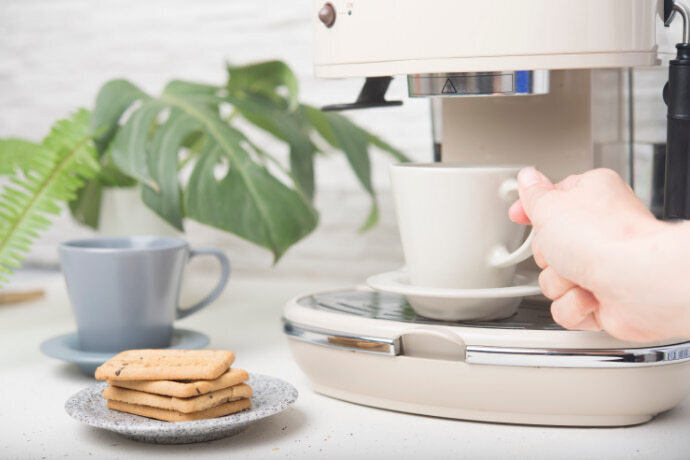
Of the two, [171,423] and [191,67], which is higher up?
[191,67]

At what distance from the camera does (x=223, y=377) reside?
534 mm

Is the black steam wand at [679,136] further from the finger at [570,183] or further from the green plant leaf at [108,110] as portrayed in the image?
the green plant leaf at [108,110]

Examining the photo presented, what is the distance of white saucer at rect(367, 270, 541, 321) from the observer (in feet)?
1.81

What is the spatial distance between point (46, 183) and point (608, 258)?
23.6 inches

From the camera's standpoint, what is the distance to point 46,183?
84 centimetres

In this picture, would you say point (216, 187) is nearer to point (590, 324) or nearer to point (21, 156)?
point (21, 156)

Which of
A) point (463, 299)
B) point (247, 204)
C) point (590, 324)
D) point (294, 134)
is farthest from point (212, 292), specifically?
point (590, 324)

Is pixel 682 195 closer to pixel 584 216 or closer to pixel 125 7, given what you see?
pixel 584 216

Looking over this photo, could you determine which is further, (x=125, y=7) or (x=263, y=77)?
(x=125, y=7)

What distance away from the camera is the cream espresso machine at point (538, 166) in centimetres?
52

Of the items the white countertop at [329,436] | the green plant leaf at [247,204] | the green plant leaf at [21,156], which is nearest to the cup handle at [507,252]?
the white countertop at [329,436]

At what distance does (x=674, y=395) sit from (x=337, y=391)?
228 mm

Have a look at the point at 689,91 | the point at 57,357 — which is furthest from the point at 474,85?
the point at 57,357

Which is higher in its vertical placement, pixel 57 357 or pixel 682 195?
pixel 682 195
